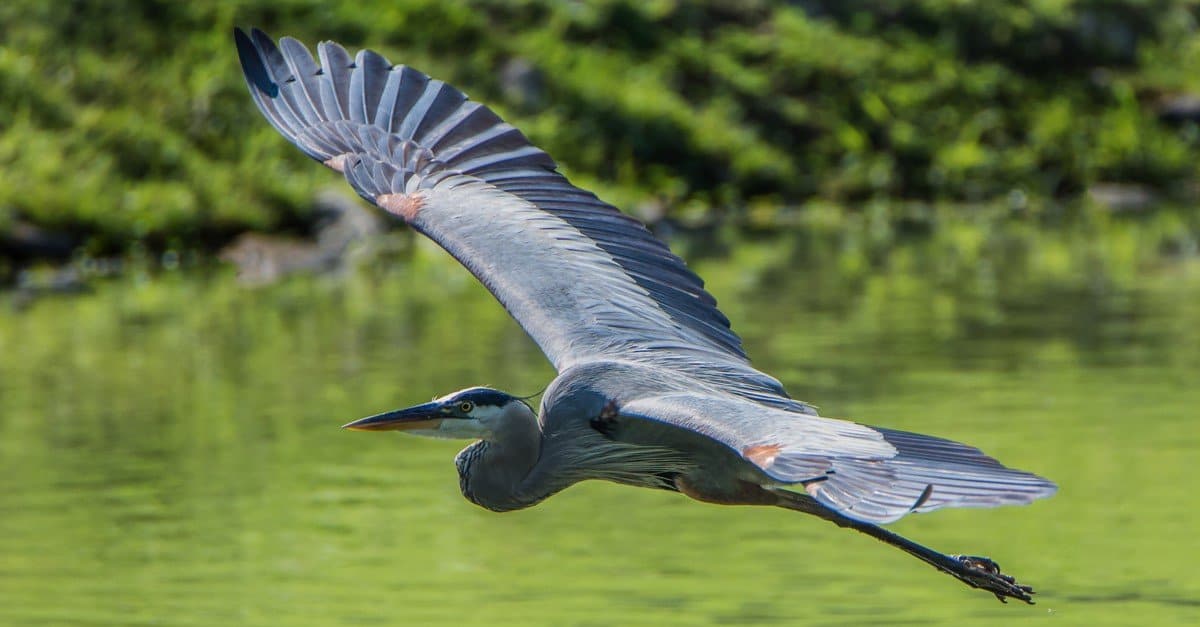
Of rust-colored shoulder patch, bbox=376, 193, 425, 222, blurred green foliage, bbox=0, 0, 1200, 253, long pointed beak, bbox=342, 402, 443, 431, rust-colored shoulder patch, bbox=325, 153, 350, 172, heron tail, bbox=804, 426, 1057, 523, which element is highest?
blurred green foliage, bbox=0, 0, 1200, 253

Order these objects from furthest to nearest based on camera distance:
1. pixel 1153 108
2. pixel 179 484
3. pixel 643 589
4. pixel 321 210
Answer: pixel 1153 108 < pixel 321 210 < pixel 179 484 < pixel 643 589

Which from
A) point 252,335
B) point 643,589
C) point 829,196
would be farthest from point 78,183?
point 643,589

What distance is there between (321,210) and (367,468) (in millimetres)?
9717

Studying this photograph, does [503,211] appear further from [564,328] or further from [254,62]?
[254,62]

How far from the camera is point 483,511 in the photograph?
877 cm

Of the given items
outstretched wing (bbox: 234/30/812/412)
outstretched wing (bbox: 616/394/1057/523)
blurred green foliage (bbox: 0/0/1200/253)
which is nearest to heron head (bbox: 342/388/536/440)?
outstretched wing (bbox: 234/30/812/412)

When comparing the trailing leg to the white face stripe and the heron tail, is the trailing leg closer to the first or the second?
the white face stripe

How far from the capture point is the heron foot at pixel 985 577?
21.1ft

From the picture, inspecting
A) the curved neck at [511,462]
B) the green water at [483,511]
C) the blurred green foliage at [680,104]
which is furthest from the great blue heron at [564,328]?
the blurred green foliage at [680,104]

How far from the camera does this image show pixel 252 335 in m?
13.8

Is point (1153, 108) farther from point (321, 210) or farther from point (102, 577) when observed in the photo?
point (102, 577)

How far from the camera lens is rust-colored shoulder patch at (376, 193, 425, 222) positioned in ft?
21.5

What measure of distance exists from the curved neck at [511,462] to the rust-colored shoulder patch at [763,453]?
131 centimetres

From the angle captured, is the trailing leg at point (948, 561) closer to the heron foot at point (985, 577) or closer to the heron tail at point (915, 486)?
the heron foot at point (985, 577)
